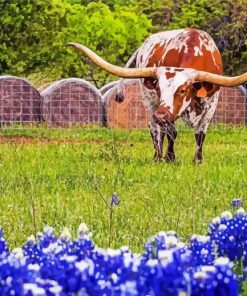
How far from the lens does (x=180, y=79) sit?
13.7 m

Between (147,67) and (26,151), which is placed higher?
(147,67)

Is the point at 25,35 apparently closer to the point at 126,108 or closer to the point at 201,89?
the point at 126,108

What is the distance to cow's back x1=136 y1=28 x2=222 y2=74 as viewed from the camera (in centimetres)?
1430

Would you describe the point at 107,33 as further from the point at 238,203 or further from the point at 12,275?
the point at 12,275

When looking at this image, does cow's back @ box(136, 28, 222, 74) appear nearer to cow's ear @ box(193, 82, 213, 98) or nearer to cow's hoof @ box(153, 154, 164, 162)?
cow's ear @ box(193, 82, 213, 98)

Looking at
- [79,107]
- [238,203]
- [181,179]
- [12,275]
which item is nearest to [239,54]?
[79,107]

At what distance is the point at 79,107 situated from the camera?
2519cm

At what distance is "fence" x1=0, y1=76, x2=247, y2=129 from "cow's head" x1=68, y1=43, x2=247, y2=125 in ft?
34.4

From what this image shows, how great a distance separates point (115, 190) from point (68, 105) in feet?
51.5

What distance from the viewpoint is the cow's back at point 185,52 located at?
14305mm

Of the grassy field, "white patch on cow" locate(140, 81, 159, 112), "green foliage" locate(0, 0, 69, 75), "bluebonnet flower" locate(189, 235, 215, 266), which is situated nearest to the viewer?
"bluebonnet flower" locate(189, 235, 215, 266)

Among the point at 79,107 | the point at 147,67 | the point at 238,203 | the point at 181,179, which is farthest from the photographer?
the point at 79,107

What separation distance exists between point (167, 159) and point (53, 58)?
1714 cm

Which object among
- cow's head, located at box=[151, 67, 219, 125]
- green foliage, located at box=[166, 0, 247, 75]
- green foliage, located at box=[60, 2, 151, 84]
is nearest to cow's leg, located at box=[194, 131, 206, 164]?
cow's head, located at box=[151, 67, 219, 125]
